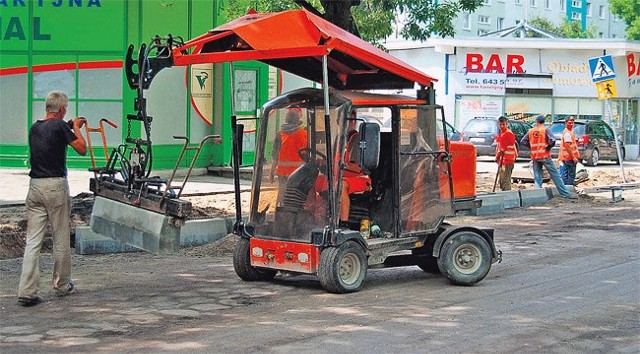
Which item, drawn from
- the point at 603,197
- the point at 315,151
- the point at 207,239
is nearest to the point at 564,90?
the point at 603,197

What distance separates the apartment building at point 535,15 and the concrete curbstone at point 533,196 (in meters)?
41.5

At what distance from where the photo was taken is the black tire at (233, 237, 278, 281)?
34.5 ft

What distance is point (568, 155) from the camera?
72.4 feet

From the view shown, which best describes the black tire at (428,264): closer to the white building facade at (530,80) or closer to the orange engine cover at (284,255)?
the orange engine cover at (284,255)

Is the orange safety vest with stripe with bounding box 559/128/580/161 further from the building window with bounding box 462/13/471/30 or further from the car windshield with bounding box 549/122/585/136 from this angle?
the building window with bounding box 462/13/471/30

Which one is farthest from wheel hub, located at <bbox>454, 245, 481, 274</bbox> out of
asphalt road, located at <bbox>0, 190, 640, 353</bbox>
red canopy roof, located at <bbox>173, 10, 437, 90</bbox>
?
red canopy roof, located at <bbox>173, 10, 437, 90</bbox>

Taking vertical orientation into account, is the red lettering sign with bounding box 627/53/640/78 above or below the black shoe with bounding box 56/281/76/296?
above

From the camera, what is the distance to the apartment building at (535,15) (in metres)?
66.3

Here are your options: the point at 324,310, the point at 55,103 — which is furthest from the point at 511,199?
the point at 55,103

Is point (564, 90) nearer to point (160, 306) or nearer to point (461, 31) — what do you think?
point (461, 31)

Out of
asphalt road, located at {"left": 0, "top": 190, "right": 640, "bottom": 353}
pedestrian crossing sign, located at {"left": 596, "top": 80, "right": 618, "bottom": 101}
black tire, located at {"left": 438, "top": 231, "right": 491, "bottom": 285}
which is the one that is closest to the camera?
asphalt road, located at {"left": 0, "top": 190, "right": 640, "bottom": 353}

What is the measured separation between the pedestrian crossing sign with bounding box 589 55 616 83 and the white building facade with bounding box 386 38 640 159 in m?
17.5

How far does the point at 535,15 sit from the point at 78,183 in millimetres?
56150

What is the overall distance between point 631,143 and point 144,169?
116 ft
